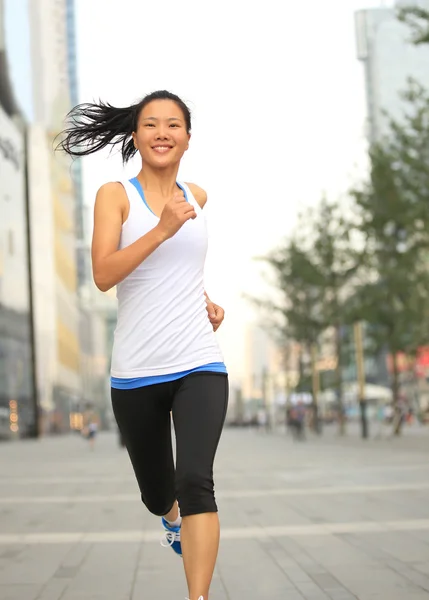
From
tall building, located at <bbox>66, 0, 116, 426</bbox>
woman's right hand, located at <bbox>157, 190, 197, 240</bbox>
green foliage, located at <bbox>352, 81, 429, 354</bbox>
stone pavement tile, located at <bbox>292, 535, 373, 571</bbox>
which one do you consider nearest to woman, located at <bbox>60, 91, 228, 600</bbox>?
woman's right hand, located at <bbox>157, 190, 197, 240</bbox>

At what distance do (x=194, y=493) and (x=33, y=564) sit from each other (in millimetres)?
3594

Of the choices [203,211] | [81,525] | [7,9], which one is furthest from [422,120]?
[7,9]

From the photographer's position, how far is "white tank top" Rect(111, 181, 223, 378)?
4.23 m

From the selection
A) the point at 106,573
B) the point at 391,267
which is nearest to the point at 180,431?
the point at 106,573

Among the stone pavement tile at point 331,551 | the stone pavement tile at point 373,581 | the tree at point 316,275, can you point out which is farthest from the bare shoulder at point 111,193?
the tree at point 316,275

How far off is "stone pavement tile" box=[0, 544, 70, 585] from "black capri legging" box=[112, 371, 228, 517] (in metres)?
2.35

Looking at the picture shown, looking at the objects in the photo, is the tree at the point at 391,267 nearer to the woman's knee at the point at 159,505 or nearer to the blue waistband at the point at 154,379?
the woman's knee at the point at 159,505

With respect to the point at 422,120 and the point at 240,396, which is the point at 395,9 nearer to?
the point at 422,120

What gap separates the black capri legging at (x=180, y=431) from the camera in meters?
4.12

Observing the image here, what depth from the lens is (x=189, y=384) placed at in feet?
13.9

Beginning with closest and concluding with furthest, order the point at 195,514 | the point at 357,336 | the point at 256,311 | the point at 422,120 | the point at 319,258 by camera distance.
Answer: the point at 195,514 → the point at 422,120 → the point at 357,336 → the point at 319,258 → the point at 256,311

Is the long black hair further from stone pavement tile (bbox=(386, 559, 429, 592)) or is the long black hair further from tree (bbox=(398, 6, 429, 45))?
tree (bbox=(398, 6, 429, 45))

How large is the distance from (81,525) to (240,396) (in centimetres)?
11372

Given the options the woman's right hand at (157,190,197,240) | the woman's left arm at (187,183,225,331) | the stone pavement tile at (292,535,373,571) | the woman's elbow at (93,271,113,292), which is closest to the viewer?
the woman's right hand at (157,190,197,240)
